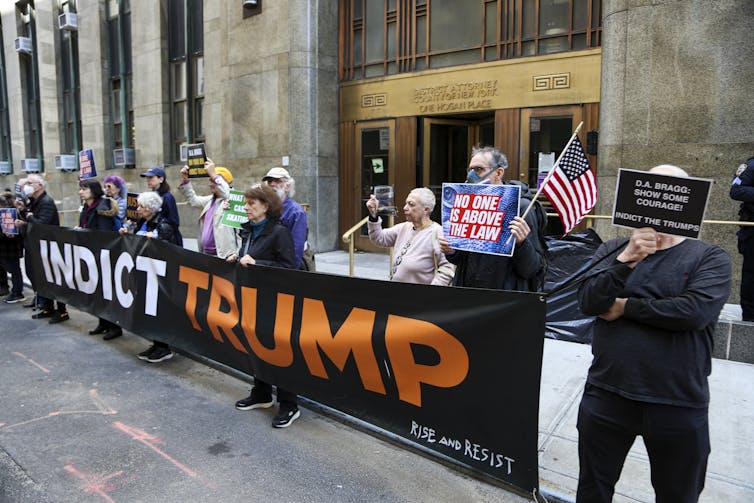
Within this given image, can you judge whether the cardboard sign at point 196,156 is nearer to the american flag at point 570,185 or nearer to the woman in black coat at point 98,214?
the woman in black coat at point 98,214

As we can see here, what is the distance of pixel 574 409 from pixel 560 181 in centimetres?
191

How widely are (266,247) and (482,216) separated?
195 centimetres

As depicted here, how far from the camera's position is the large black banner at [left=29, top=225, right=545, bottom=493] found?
3.15 m

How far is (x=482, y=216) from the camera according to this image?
353 centimetres

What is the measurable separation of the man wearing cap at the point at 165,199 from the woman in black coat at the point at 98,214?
81 centimetres

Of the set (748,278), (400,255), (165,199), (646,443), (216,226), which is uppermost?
(165,199)

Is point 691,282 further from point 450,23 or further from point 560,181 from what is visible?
point 450,23

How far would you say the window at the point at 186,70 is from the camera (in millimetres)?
15078

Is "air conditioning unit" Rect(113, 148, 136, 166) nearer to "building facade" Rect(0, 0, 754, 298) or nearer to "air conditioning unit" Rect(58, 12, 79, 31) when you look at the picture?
"building facade" Rect(0, 0, 754, 298)

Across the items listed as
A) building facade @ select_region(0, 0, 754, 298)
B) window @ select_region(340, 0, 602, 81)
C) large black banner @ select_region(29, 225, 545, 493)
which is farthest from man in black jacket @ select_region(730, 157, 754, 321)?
window @ select_region(340, 0, 602, 81)

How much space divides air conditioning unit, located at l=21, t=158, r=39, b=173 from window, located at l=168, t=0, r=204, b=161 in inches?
407

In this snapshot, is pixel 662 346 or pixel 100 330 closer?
pixel 662 346

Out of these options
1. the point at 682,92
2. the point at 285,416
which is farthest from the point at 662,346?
the point at 682,92

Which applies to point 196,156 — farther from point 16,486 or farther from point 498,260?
point 498,260
